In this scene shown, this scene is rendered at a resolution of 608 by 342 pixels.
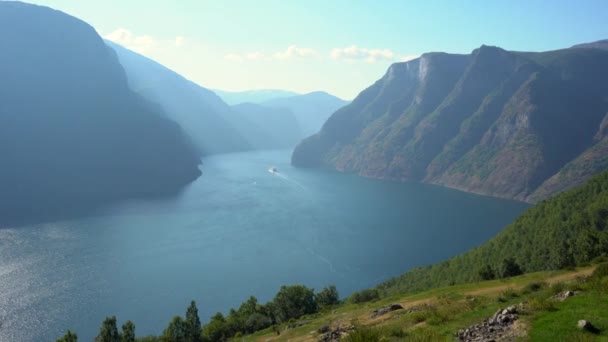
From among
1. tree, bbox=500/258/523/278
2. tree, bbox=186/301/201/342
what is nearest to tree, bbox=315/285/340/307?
tree, bbox=186/301/201/342

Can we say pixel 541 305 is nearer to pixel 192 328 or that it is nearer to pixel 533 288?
pixel 533 288

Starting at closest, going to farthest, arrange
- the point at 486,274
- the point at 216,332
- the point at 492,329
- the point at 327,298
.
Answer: the point at 492,329 < the point at 486,274 < the point at 216,332 < the point at 327,298

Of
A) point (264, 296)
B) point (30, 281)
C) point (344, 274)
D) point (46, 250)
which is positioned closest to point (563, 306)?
point (264, 296)

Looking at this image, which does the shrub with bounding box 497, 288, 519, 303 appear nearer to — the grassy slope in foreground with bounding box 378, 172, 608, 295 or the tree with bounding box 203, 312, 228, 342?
the grassy slope in foreground with bounding box 378, 172, 608, 295

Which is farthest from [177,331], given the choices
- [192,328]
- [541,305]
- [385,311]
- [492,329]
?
[541,305]

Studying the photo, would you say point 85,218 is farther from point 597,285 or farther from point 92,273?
point 597,285

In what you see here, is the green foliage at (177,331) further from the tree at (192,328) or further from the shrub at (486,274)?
the shrub at (486,274)
